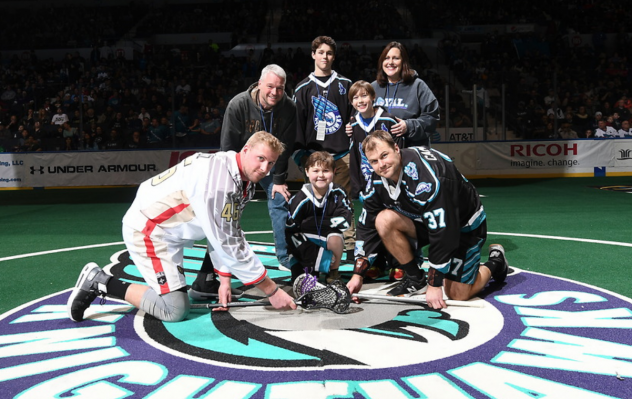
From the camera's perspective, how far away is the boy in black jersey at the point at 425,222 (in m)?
3.64

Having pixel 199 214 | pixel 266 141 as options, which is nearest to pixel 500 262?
pixel 266 141

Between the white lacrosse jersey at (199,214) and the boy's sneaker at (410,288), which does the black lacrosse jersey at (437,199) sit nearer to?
the boy's sneaker at (410,288)

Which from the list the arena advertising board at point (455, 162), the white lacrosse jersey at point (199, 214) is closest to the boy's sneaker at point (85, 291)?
the white lacrosse jersey at point (199, 214)

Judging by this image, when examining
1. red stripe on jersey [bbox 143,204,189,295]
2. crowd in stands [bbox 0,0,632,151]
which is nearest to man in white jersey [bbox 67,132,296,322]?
red stripe on jersey [bbox 143,204,189,295]

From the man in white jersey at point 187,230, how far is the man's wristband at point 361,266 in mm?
Answer: 846

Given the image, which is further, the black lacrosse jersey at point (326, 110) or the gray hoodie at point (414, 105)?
the black lacrosse jersey at point (326, 110)

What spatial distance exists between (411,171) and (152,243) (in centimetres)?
165

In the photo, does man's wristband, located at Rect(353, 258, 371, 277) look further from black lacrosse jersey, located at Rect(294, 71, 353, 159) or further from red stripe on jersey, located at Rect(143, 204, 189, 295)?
red stripe on jersey, located at Rect(143, 204, 189, 295)

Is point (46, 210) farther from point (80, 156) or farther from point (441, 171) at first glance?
point (441, 171)

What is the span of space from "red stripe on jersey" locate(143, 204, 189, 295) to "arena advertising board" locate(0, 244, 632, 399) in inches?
9.9

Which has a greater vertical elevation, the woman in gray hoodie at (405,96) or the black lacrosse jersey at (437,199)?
the woman in gray hoodie at (405,96)

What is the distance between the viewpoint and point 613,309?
3760 mm

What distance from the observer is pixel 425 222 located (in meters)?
3.77

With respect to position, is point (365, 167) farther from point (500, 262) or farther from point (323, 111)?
point (500, 262)
